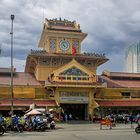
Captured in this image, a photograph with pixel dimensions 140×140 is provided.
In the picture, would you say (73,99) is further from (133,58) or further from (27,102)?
(133,58)

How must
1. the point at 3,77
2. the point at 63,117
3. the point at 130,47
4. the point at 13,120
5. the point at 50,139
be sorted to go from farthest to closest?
the point at 130,47
the point at 3,77
the point at 63,117
the point at 13,120
the point at 50,139

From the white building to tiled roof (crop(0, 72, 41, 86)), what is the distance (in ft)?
85.8

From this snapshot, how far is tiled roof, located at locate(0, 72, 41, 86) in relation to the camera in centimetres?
5472

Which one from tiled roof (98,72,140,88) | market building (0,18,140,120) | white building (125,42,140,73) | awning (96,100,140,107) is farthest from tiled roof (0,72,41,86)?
white building (125,42,140,73)

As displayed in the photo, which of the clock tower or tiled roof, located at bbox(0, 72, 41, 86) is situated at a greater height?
the clock tower

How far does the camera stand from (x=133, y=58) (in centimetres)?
7819

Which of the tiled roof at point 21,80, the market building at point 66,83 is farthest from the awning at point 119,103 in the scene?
the tiled roof at point 21,80

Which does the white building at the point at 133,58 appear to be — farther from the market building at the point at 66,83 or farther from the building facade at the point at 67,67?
the building facade at the point at 67,67

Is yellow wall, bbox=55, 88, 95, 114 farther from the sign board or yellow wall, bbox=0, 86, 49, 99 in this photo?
yellow wall, bbox=0, 86, 49, 99

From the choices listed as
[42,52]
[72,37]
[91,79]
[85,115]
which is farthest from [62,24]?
[85,115]

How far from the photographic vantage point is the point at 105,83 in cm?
5472

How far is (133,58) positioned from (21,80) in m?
29.7

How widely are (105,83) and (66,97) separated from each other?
6.08m

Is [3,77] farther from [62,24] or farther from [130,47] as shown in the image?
[130,47]
